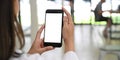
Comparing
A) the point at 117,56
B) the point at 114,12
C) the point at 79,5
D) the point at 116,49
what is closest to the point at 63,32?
the point at 116,49

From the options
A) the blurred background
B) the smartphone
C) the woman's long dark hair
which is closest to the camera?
the woman's long dark hair

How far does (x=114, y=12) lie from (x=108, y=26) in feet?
1.04

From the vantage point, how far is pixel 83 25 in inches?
257

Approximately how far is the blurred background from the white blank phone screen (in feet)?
0.86

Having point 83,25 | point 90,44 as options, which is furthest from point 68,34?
point 83,25

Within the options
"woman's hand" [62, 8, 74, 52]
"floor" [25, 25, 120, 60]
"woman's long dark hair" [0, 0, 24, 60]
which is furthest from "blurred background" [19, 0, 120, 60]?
"woman's long dark hair" [0, 0, 24, 60]

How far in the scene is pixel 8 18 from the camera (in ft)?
2.04

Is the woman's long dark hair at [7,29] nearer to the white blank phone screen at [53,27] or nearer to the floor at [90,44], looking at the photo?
the white blank phone screen at [53,27]

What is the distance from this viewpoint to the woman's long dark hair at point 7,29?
0.62 meters

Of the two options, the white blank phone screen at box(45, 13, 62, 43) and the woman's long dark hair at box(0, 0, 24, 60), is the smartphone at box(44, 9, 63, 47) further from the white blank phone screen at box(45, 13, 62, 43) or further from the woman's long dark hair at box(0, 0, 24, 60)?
the woman's long dark hair at box(0, 0, 24, 60)

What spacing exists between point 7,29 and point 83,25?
594 cm

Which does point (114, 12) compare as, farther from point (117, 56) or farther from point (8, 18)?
point (8, 18)

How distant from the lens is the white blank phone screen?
0.98m

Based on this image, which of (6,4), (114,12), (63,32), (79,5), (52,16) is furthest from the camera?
(79,5)
